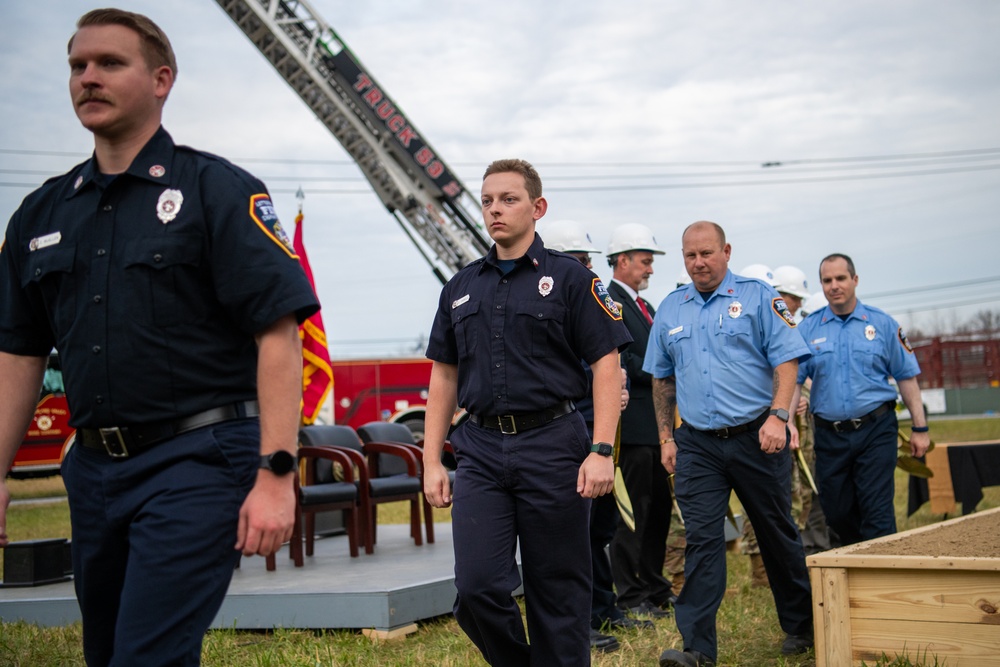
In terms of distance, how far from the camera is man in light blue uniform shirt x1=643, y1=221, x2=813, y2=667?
5.17 m

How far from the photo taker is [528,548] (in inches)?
154

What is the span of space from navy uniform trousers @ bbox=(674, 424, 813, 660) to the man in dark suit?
1.34m

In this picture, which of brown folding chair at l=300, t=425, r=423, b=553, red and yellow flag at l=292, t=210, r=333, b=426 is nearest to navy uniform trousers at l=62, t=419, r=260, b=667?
brown folding chair at l=300, t=425, r=423, b=553

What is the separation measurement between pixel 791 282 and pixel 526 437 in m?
6.25

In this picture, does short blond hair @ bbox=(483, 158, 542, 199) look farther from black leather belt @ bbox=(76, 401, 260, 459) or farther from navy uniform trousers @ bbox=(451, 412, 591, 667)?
black leather belt @ bbox=(76, 401, 260, 459)

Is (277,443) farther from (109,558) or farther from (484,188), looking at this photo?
(484,188)

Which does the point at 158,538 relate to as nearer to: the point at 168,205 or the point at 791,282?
the point at 168,205

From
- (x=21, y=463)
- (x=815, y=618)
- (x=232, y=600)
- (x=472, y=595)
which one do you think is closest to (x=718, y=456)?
(x=815, y=618)

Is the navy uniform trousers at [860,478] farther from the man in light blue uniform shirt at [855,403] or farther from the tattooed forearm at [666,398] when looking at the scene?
the tattooed forearm at [666,398]

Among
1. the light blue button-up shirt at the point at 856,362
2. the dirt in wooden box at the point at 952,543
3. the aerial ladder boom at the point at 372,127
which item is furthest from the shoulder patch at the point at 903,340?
the aerial ladder boom at the point at 372,127

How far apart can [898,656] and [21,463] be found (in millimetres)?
16936

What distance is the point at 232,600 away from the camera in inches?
235

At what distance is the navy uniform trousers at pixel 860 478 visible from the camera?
7055 millimetres

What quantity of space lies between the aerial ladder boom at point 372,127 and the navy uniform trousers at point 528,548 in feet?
75.6
